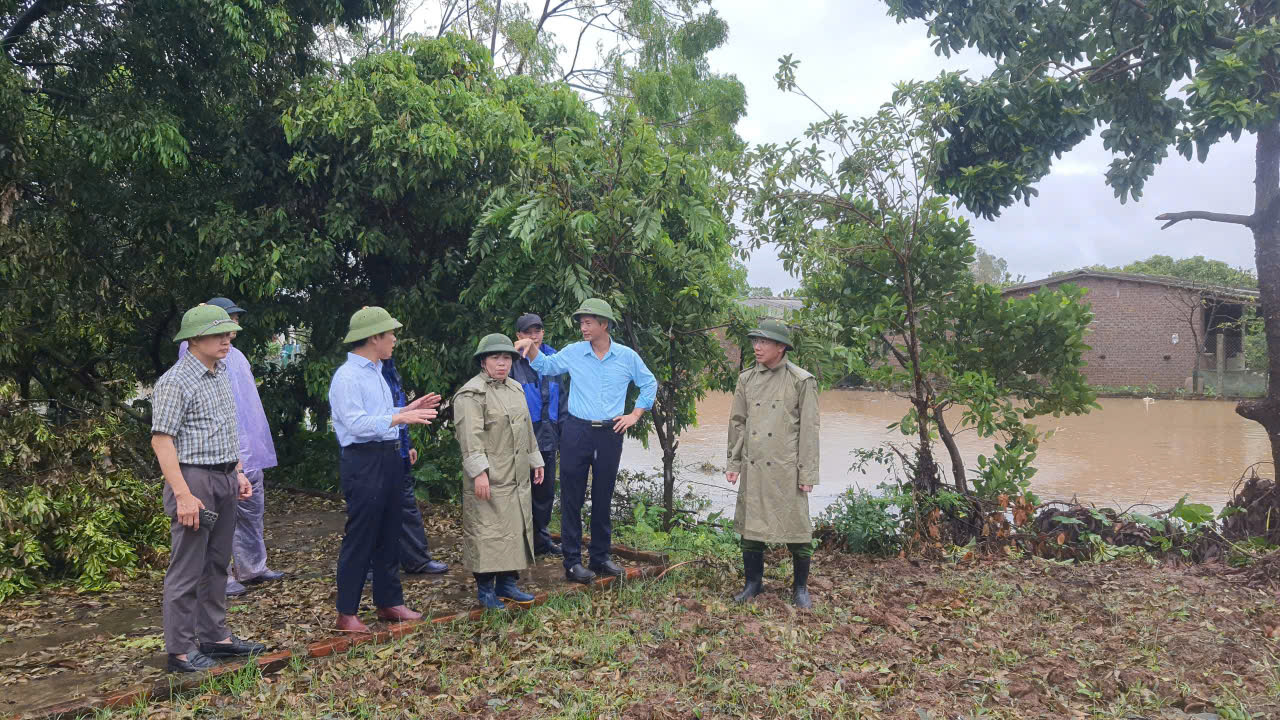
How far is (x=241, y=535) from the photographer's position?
6.09m

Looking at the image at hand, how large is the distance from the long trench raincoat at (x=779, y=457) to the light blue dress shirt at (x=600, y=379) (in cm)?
82

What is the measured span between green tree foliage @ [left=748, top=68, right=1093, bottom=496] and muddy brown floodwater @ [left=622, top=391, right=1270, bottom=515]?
7.50 ft

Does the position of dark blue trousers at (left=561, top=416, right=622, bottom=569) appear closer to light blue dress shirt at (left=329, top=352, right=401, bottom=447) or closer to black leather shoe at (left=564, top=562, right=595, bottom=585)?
black leather shoe at (left=564, top=562, right=595, bottom=585)

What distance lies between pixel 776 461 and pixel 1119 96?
660 cm

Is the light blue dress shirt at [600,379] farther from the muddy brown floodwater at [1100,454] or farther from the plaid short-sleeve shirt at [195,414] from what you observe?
the muddy brown floodwater at [1100,454]

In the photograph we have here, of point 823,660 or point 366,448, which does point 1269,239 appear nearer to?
point 823,660

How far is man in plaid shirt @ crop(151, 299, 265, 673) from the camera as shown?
163 inches

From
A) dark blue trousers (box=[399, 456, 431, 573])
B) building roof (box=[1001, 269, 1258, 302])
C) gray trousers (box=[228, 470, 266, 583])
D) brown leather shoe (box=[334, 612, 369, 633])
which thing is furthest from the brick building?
brown leather shoe (box=[334, 612, 369, 633])

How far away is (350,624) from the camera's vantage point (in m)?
4.86

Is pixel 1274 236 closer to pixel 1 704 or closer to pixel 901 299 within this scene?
pixel 901 299

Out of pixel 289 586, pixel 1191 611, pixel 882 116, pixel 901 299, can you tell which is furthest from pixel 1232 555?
pixel 289 586

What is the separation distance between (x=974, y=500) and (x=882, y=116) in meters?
3.43

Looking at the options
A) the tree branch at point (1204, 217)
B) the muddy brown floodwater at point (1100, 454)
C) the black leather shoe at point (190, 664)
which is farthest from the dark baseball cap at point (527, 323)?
the tree branch at point (1204, 217)

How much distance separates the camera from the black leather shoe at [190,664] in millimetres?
4238
